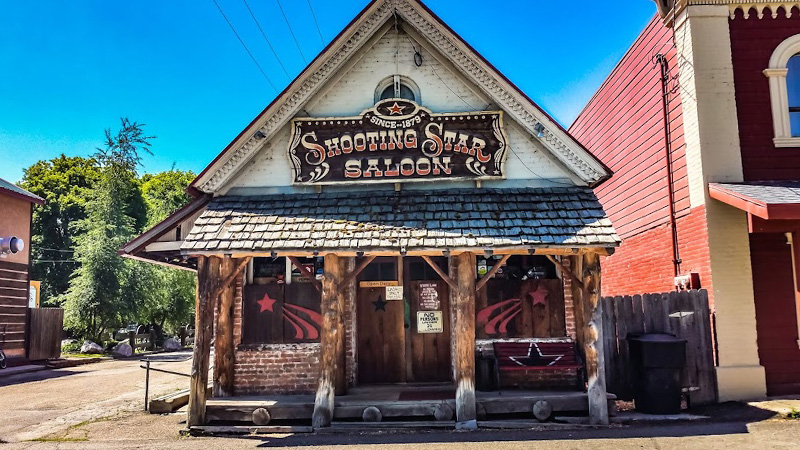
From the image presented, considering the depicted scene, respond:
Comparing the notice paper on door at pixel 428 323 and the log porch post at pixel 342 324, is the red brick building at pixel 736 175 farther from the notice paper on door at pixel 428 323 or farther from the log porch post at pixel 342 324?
the log porch post at pixel 342 324

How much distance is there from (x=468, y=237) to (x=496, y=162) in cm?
192

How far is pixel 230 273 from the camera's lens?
9.68m

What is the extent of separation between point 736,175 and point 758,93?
1.66 meters

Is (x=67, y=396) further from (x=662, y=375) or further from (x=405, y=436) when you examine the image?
(x=662, y=375)

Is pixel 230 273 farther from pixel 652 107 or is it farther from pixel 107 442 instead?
pixel 652 107

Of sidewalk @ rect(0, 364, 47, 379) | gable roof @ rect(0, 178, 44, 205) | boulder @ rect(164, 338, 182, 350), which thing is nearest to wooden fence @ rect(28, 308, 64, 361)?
sidewalk @ rect(0, 364, 47, 379)

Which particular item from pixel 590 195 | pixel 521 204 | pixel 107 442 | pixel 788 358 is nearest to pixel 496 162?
pixel 521 204

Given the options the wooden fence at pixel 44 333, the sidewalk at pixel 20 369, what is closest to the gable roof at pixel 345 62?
the sidewalk at pixel 20 369

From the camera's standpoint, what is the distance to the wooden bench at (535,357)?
1037cm

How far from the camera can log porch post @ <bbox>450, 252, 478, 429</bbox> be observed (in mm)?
9180

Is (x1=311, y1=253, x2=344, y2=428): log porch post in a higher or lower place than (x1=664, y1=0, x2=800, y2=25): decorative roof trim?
lower

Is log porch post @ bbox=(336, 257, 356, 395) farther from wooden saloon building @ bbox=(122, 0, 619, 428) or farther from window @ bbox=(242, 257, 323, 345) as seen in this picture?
window @ bbox=(242, 257, 323, 345)

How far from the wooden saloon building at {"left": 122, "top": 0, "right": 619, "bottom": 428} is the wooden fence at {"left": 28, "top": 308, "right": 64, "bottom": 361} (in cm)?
1320

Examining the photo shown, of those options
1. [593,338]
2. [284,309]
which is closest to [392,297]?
[284,309]
